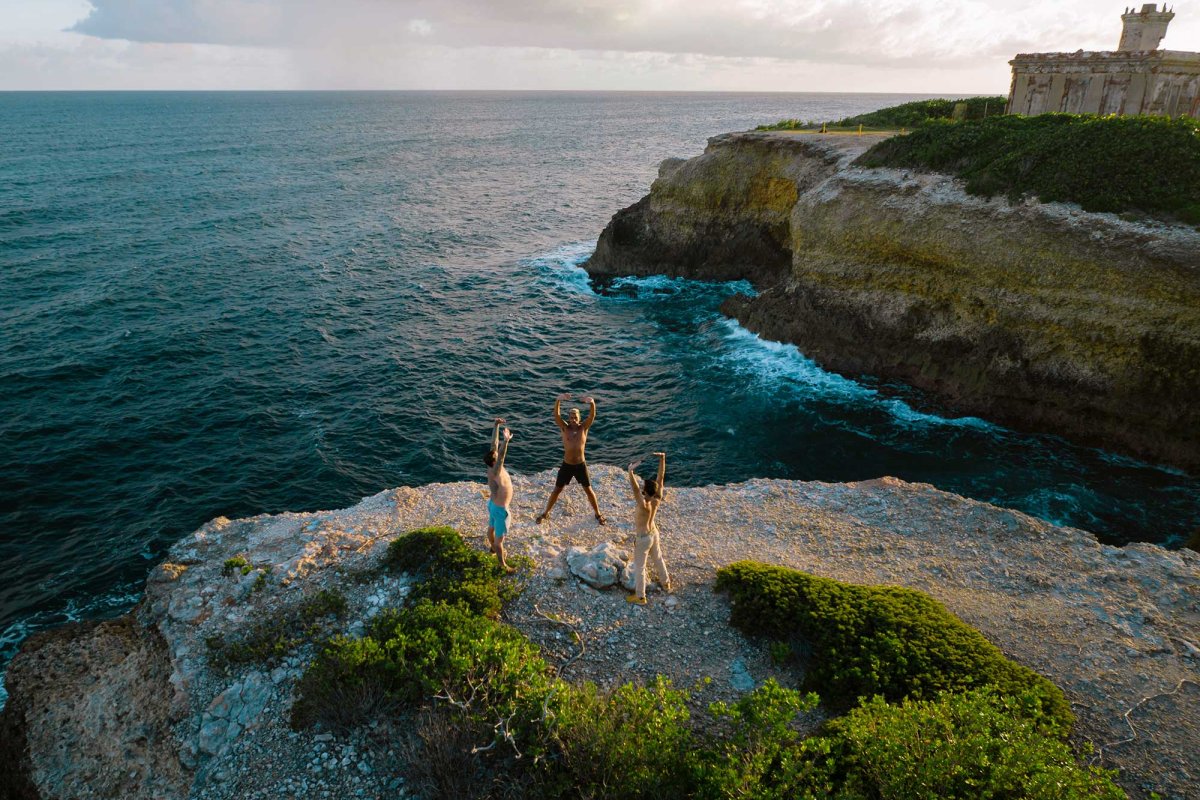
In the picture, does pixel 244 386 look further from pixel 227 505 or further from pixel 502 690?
pixel 502 690

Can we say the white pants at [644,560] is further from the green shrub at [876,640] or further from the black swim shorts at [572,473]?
the black swim shorts at [572,473]

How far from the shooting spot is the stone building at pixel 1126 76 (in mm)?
31109

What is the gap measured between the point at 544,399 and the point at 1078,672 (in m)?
20.5

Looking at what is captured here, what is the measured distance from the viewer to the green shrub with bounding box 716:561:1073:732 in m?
10.4

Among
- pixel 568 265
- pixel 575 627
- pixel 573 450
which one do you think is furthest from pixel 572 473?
pixel 568 265

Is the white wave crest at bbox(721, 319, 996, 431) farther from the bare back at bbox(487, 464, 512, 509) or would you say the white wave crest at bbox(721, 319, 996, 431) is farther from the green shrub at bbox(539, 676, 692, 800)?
the green shrub at bbox(539, 676, 692, 800)

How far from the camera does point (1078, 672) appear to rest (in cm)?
1123

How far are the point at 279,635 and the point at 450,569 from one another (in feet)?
10.8

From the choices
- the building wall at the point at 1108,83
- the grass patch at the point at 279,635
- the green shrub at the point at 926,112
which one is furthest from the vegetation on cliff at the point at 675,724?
the green shrub at the point at 926,112

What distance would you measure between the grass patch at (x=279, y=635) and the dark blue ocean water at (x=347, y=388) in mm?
6849

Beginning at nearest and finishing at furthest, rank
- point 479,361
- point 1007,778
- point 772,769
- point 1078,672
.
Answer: point 1007,778, point 772,769, point 1078,672, point 479,361

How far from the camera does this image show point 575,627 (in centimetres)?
1212

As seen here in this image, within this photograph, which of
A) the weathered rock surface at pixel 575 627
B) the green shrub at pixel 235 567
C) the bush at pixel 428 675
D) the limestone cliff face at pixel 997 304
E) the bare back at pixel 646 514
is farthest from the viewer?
the limestone cliff face at pixel 997 304

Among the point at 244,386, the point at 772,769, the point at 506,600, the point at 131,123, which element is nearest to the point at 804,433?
the point at 506,600
